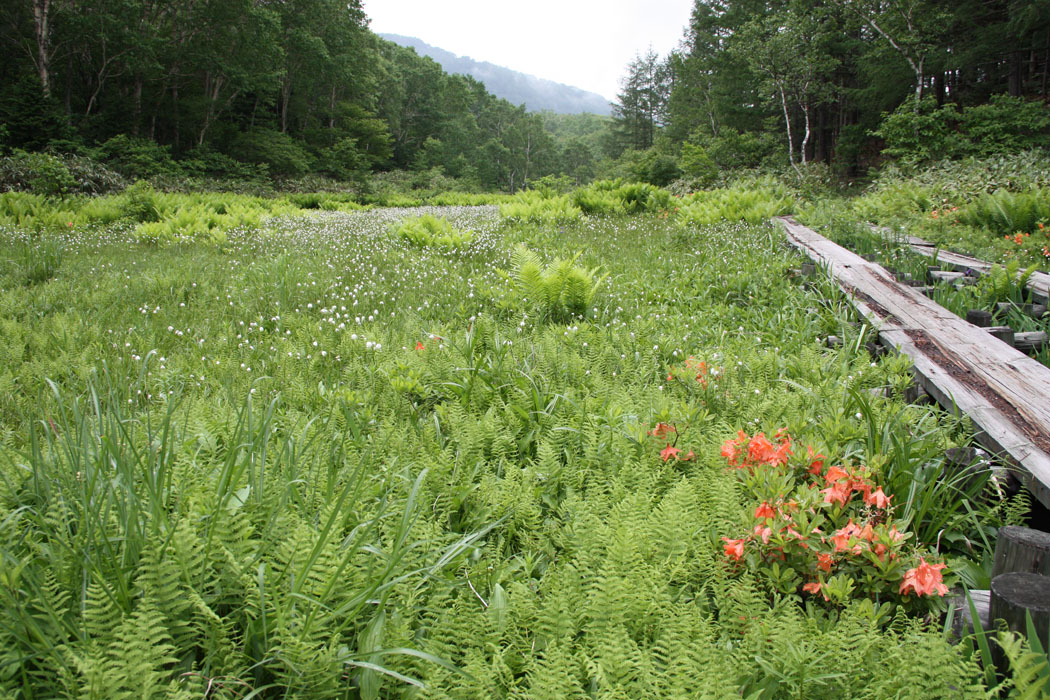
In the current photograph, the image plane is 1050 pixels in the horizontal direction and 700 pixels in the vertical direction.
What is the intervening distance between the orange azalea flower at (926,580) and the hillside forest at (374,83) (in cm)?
2308

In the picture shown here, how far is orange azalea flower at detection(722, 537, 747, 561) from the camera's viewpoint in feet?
5.83

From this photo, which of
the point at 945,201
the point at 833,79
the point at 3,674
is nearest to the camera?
the point at 3,674

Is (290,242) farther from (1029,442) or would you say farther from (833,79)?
(833,79)

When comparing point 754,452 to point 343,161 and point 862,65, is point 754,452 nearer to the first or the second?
point 862,65

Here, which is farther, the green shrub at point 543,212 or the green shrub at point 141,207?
the green shrub at point 543,212

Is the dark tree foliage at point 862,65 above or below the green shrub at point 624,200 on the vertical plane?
above

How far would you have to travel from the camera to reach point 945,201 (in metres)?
11.3

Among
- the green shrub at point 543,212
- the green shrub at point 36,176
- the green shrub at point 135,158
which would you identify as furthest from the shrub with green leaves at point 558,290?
the green shrub at point 135,158

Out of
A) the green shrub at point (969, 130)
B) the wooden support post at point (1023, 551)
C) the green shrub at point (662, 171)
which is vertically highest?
the green shrub at point (969, 130)

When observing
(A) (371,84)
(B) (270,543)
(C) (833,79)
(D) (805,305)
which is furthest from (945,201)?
(A) (371,84)

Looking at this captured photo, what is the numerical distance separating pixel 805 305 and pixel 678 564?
4.19 meters

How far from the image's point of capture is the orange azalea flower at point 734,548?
1776 mm

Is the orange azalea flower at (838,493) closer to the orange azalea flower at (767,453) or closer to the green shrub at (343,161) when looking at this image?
the orange azalea flower at (767,453)

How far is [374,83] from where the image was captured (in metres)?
47.3
